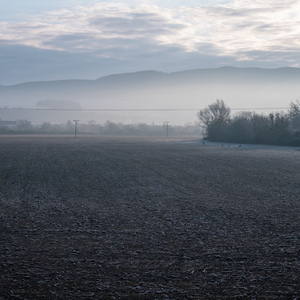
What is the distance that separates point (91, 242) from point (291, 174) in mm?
13956

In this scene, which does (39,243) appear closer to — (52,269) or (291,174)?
(52,269)

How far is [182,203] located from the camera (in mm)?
12906

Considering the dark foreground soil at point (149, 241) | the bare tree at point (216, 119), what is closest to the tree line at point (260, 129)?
the bare tree at point (216, 119)

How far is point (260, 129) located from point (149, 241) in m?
54.2

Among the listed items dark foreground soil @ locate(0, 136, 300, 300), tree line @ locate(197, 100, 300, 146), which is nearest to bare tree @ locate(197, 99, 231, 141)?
tree line @ locate(197, 100, 300, 146)

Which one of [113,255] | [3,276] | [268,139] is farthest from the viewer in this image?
[268,139]

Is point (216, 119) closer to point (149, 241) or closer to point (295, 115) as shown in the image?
point (295, 115)

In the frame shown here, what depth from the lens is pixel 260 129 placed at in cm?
6100

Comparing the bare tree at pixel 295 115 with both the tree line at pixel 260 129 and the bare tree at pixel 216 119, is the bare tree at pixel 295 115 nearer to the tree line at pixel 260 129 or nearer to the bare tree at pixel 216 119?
the tree line at pixel 260 129

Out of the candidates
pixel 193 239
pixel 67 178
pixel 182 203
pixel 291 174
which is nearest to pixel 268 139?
pixel 291 174

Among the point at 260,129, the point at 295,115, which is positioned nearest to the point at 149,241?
the point at 260,129

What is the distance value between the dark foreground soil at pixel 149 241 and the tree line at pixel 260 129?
41.7 m

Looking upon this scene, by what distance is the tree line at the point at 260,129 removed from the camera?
2255 inches

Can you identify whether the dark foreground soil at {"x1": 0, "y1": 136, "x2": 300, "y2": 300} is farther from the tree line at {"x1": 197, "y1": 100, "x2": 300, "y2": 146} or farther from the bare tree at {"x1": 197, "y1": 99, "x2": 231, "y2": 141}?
the bare tree at {"x1": 197, "y1": 99, "x2": 231, "y2": 141}
